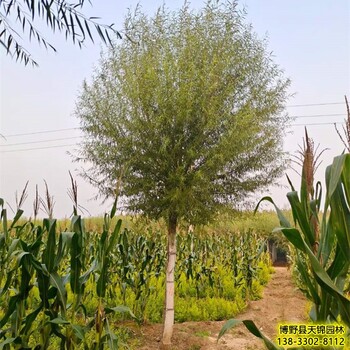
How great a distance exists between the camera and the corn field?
3.07 m

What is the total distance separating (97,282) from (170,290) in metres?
2.87

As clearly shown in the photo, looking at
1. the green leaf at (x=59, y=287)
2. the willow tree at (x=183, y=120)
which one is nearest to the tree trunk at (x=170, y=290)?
the willow tree at (x=183, y=120)

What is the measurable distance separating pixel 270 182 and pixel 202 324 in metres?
2.19

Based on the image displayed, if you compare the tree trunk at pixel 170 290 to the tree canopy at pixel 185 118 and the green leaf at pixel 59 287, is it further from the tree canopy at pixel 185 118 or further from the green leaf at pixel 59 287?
the green leaf at pixel 59 287

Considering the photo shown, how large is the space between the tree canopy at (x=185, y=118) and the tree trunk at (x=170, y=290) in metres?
0.26

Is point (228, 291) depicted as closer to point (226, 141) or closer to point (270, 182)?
point (270, 182)

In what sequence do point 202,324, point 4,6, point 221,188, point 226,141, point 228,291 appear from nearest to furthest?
point 4,6
point 226,141
point 221,188
point 202,324
point 228,291

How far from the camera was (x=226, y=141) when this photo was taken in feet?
17.7

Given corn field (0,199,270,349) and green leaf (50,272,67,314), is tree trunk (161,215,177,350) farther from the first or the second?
green leaf (50,272,67,314)

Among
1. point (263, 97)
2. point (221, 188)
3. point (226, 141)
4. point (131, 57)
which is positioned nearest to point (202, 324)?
point (221, 188)

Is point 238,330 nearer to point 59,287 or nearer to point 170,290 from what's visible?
point 170,290

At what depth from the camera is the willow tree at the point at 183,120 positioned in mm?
5516

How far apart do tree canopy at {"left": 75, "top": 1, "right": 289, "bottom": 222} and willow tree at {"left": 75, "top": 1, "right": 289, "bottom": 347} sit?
1 cm

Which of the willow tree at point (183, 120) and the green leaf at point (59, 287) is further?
the willow tree at point (183, 120)
